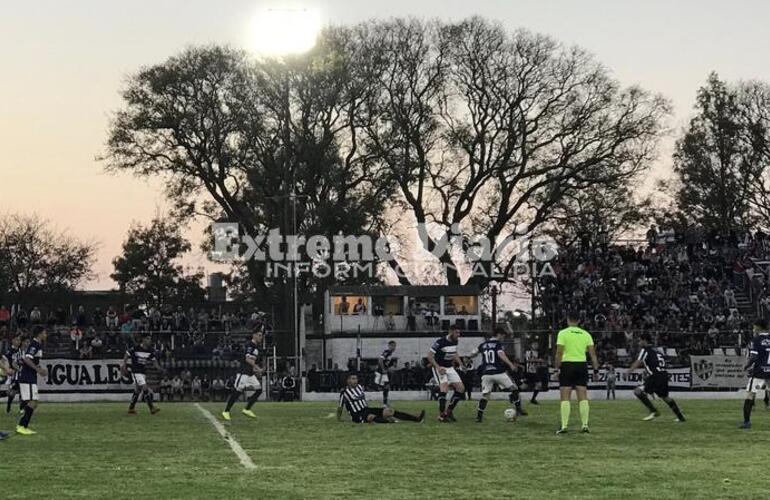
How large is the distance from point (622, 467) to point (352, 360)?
3885cm

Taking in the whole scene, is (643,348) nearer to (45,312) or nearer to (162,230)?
(45,312)

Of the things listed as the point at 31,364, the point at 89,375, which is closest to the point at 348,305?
the point at 89,375

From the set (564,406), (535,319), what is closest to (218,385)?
(535,319)

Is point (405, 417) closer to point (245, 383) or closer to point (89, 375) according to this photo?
point (245, 383)

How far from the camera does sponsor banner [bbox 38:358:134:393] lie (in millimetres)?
41406

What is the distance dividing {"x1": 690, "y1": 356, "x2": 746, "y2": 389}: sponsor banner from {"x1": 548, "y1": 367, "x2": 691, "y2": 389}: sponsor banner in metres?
0.37

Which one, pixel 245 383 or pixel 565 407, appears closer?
pixel 565 407

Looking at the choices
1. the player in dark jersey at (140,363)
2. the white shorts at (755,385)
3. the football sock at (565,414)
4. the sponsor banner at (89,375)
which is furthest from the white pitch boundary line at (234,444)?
the sponsor banner at (89,375)

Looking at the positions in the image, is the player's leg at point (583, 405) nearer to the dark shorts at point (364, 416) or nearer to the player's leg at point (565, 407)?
the player's leg at point (565, 407)

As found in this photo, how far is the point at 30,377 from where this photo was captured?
813 inches

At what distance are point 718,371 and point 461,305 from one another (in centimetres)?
2036

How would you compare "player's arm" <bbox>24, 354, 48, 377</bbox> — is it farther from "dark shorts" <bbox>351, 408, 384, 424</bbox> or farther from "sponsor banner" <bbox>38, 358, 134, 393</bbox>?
"sponsor banner" <bbox>38, 358, 134, 393</bbox>

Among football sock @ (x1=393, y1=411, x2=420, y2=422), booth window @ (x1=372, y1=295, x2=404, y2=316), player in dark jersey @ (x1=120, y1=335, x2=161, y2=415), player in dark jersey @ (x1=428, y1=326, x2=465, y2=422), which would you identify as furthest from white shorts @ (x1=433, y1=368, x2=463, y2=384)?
booth window @ (x1=372, y1=295, x2=404, y2=316)

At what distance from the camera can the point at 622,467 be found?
13617mm
